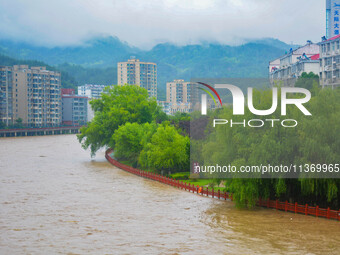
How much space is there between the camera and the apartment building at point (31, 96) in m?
155

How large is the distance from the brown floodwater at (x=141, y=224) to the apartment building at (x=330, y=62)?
28527mm

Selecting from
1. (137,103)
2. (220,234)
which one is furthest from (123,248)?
(137,103)

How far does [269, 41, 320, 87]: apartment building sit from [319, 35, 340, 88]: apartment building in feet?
12.4

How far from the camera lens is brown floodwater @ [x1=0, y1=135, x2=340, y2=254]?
77.5 feet

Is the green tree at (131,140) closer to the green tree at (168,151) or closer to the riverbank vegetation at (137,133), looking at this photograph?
the riverbank vegetation at (137,133)

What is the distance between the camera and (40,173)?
5212 centimetres

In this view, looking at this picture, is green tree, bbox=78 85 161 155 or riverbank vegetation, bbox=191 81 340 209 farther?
green tree, bbox=78 85 161 155

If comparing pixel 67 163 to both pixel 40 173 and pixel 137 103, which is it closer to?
pixel 40 173

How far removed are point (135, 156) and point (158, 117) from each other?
56.0 feet

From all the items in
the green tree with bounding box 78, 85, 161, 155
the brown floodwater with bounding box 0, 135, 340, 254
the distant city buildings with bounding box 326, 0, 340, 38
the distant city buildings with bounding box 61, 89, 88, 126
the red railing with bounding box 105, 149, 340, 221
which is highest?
the distant city buildings with bounding box 326, 0, 340, 38

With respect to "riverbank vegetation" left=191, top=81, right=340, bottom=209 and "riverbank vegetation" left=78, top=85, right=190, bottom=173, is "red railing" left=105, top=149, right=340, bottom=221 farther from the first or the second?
"riverbank vegetation" left=78, top=85, right=190, bottom=173

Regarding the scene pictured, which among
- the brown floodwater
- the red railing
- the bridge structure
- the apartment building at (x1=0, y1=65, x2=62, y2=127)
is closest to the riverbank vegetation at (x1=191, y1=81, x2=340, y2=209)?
the red railing

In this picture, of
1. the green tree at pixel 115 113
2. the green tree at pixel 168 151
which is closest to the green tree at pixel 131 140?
the green tree at pixel 115 113

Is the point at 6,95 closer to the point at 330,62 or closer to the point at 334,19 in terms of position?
the point at 334,19
